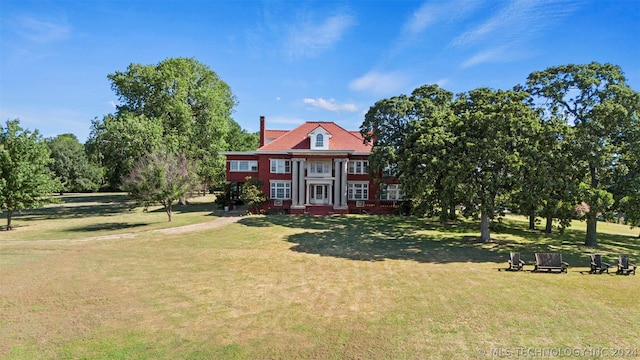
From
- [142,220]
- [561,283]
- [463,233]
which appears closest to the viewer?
[561,283]

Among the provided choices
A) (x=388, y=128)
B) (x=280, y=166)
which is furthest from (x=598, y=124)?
(x=280, y=166)

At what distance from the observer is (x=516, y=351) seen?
8.37 metres

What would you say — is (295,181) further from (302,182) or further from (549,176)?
(549,176)

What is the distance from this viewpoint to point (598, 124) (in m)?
20.4

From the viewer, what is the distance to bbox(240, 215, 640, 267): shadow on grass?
1905cm

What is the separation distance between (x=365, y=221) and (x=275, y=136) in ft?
57.1

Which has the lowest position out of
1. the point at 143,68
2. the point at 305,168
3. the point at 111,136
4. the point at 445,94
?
the point at 305,168

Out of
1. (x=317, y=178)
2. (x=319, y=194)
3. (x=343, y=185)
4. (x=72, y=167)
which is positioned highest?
(x=72, y=167)

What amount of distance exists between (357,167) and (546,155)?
1996 cm

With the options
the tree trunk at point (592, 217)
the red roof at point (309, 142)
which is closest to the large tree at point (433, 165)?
the tree trunk at point (592, 217)

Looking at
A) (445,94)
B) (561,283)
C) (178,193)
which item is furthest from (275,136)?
(561,283)

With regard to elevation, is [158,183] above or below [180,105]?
below

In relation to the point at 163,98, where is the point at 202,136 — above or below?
below

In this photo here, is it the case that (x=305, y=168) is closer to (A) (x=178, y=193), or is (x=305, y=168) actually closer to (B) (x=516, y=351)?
(A) (x=178, y=193)
